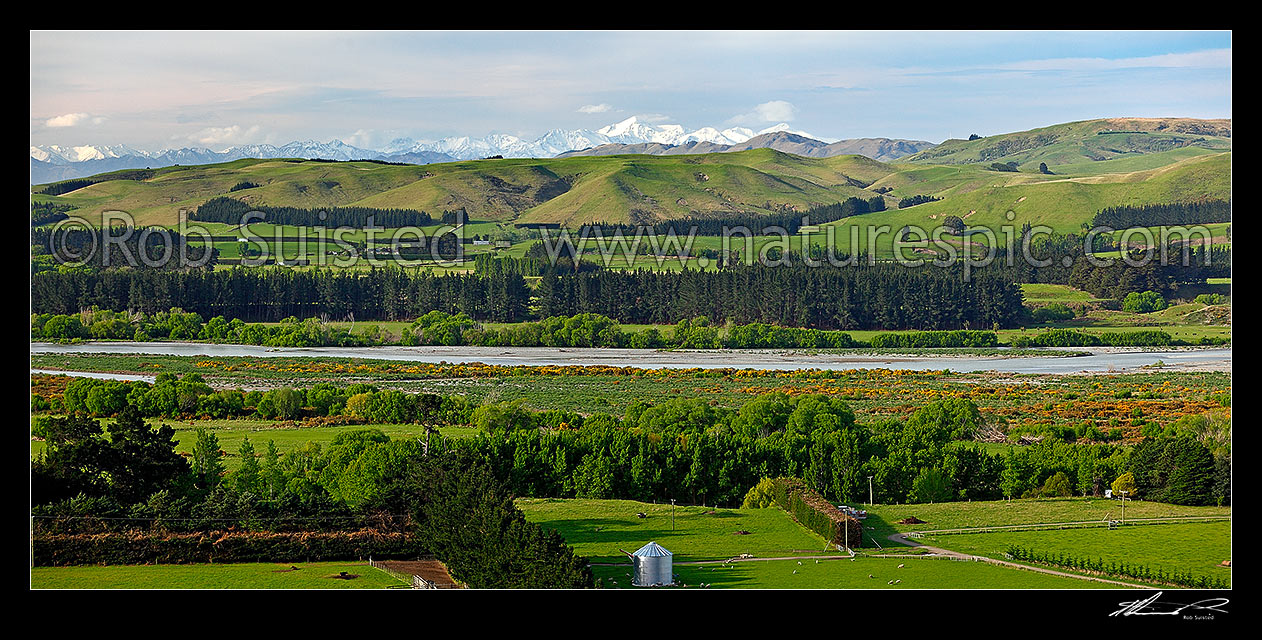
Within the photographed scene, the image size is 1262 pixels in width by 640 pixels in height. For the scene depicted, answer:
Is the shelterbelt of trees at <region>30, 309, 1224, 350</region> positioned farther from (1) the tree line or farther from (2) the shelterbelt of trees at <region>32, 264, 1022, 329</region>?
(1) the tree line

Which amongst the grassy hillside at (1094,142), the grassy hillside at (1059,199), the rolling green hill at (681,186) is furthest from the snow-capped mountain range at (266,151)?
the grassy hillside at (1094,142)

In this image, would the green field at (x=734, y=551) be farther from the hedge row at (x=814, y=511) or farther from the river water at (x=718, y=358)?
the river water at (x=718, y=358)

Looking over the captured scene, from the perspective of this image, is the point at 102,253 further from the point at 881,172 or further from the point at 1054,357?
the point at 881,172

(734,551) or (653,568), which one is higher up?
(653,568)

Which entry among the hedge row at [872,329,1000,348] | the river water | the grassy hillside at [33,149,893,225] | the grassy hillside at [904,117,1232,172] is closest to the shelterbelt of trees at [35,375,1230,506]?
the river water

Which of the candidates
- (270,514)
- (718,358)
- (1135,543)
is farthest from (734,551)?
(718,358)

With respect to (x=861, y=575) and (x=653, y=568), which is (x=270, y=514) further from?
(x=861, y=575)
